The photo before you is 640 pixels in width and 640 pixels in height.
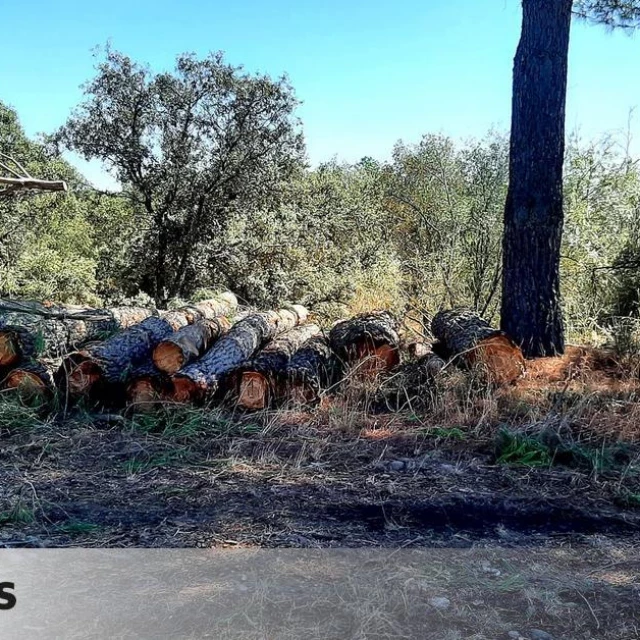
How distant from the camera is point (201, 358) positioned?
475 cm

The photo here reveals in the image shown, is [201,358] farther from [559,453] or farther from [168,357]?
[559,453]

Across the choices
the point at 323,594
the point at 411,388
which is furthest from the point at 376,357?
the point at 323,594

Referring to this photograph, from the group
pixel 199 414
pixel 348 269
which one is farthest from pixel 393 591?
pixel 348 269

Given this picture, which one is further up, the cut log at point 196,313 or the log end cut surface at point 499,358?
the cut log at point 196,313

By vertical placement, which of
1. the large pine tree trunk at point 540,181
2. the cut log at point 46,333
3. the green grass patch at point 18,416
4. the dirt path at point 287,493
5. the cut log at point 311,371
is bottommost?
the dirt path at point 287,493

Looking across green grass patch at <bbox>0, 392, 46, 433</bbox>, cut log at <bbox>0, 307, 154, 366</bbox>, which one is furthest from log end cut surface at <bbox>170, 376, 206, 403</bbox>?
cut log at <bbox>0, 307, 154, 366</bbox>

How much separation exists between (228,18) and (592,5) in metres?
5.96

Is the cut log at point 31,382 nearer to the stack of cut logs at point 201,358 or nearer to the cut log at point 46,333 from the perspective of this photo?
the stack of cut logs at point 201,358

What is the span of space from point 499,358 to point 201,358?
227cm

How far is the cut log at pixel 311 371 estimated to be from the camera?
15.0ft

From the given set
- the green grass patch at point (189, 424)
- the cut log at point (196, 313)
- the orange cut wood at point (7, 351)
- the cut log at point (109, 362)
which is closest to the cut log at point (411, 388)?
the green grass patch at point (189, 424)

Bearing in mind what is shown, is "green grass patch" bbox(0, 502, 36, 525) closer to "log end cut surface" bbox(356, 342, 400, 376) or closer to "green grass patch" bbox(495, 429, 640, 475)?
"green grass patch" bbox(495, 429, 640, 475)

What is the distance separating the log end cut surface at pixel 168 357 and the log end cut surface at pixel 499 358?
2.21 metres

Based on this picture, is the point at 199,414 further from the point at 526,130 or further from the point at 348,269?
the point at 348,269
